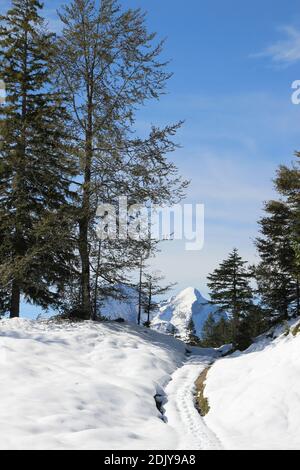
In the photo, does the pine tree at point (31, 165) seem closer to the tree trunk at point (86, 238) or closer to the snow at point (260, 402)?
the tree trunk at point (86, 238)

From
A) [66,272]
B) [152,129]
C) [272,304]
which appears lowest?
[272,304]

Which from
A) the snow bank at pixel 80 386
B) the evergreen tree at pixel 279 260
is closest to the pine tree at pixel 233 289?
the evergreen tree at pixel 279 260

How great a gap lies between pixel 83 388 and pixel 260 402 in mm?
3861

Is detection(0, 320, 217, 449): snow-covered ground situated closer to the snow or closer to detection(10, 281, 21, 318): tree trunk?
the snow

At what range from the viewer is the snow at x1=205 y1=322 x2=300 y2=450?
25.6ft

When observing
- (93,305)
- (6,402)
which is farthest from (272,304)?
(6,402)

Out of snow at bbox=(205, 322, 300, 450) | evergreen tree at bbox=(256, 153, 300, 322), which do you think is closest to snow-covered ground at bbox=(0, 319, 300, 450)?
snow at bbox=(205, 322, 300, 450)

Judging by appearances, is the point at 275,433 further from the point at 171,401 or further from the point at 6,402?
the point at 6,402

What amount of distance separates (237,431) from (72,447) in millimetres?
3344

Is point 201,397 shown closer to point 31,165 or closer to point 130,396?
point 130,396

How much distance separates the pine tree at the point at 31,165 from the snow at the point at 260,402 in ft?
29.9

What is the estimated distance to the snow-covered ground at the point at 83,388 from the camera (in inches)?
281

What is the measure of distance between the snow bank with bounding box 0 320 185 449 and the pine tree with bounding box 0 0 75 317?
3363 millimetres

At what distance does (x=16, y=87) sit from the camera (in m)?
20.1
